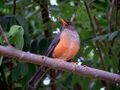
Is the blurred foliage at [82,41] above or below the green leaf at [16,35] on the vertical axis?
below

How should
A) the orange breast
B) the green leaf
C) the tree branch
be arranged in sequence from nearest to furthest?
1. the tree branch
2. the green leaf
3. the orange breast

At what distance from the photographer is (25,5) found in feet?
10.2

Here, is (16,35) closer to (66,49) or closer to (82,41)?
(66,49)

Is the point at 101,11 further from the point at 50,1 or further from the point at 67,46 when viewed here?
the point at 67,46

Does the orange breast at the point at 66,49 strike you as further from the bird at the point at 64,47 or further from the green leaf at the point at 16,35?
the green leaf at the point at 16,35

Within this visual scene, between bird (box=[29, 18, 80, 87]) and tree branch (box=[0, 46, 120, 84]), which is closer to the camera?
tree branch (box=[0, 46, 120, 84])

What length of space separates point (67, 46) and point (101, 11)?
1.06 m

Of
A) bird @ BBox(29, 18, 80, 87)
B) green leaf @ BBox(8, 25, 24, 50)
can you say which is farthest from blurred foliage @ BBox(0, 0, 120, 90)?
green leaf @ BBox(8, 25, 24, 50)

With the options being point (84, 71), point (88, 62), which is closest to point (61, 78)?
point (88, 62)

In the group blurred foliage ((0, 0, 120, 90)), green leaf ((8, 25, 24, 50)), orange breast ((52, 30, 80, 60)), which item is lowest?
blurred foliage ((0, 0, 120, 90))

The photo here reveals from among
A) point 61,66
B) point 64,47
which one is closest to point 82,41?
point 64,47

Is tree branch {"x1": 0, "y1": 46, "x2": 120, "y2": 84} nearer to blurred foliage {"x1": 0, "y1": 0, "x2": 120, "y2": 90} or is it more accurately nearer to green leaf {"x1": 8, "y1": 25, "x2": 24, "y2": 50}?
green leaf {"x1": 8, "y1": 25, "x2": 24, "y2": 50}

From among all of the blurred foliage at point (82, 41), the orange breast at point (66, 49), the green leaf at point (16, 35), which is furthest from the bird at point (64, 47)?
the green leaf at point (16, 35)

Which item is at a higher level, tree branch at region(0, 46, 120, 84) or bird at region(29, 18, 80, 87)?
tree branch at region(0, 46, 120, 84)
